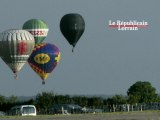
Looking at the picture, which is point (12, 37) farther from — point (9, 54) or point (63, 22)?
point (63, 22)

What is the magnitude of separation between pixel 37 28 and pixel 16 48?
13883 millimetres

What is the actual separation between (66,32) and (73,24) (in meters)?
1.29

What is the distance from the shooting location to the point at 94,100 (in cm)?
12425

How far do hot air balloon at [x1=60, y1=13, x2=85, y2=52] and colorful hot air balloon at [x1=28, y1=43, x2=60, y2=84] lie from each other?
3.45 m

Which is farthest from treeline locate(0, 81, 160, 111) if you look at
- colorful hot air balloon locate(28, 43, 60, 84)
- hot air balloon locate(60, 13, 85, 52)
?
hot air balloon locate(60, 13, 85, 52)

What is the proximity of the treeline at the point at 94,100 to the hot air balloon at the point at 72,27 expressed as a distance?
889 centimetres

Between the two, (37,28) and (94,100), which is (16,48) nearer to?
(37,28)

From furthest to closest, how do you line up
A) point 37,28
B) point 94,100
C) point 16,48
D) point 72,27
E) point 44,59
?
1. point 94,100
2. point 37,28
3. point 44,59
4. point 72,27
5. point 16,48

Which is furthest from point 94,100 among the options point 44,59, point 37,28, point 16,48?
point 16,48

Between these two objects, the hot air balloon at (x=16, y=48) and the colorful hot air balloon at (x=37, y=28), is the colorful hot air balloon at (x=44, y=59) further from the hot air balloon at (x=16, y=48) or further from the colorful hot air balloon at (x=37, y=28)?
the hot air balloon at (x=16, y=48)

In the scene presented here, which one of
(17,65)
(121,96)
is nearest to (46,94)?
(121,96)

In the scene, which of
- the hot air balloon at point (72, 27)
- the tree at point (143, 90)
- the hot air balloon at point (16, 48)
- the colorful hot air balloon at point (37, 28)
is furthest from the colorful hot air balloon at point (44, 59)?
the tree at point (143, 90)

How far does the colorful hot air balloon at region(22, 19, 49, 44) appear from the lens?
10338cm

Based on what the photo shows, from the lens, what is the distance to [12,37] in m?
92.1
